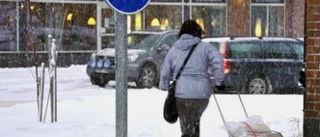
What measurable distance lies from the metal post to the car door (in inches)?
444

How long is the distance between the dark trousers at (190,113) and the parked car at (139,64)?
427 inches

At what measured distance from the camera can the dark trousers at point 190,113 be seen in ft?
25.4

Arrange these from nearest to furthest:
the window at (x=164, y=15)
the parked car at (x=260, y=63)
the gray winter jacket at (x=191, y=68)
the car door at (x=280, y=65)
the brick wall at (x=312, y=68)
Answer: the brick wall at (x=312, y=68)
the gray winter jacket at (x=191, y=68)
the parked car at (x=260, y=63)
the car door at (x=280, y=65)
the window at (x=164, y=15)

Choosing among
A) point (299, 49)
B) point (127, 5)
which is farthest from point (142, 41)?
point (127, 5)

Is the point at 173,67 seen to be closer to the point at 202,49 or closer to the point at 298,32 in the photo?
the point at 202,49

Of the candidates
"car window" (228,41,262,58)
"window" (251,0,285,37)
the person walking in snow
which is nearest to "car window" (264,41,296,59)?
"car window" (228,41,262,58)

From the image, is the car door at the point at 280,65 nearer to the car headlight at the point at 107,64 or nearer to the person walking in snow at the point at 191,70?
the car headlight at the point at 107,64

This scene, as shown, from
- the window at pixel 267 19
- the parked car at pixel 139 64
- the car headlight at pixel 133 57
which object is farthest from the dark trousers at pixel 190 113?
the window at pixel 267 19

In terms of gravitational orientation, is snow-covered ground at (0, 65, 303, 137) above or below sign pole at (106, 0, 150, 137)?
below

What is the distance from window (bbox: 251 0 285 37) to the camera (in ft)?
99.9

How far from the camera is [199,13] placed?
2917 centimetres

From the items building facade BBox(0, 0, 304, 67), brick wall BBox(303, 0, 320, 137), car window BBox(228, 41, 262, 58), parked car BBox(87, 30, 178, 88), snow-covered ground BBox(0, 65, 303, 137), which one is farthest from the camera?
building facade BBox(0, 0, 304, 67)

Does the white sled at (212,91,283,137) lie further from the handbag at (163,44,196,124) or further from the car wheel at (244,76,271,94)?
the car wheel at (244,76,271,94)

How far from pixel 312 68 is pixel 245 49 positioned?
10.0m
